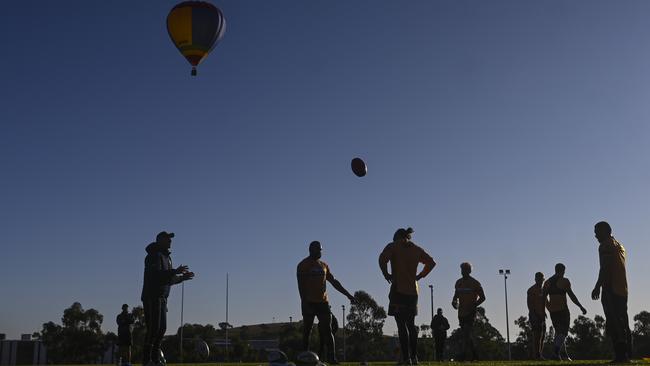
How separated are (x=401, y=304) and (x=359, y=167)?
7429mm

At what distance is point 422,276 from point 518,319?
9066 cm

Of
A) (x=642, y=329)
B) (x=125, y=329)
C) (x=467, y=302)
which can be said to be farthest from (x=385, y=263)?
(x=642, y=329)

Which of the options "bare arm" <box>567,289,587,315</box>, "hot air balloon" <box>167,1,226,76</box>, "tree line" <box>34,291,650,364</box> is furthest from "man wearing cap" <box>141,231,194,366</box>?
"tree line" <box>34,291,650,364</box>

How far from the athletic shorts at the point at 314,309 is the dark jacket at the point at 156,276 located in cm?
304

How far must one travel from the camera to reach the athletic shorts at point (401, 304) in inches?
505

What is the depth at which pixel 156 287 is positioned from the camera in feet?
36.4

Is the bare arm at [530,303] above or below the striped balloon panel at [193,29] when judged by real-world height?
below

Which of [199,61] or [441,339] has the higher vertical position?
[199,61]

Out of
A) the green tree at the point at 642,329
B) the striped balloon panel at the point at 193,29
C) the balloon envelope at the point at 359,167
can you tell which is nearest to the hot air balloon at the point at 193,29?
the striped balloon panel at the point at 193,29

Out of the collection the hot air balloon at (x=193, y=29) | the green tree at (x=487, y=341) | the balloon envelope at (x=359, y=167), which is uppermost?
the hot air balloon at (x=193, y=29)

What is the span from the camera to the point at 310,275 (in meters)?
13.6

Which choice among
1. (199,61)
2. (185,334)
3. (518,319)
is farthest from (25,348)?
(199,61)

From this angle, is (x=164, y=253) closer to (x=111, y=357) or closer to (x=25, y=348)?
(x=111, y=357)

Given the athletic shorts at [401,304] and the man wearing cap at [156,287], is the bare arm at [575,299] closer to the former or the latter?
the athletic shorts at [401,304]
